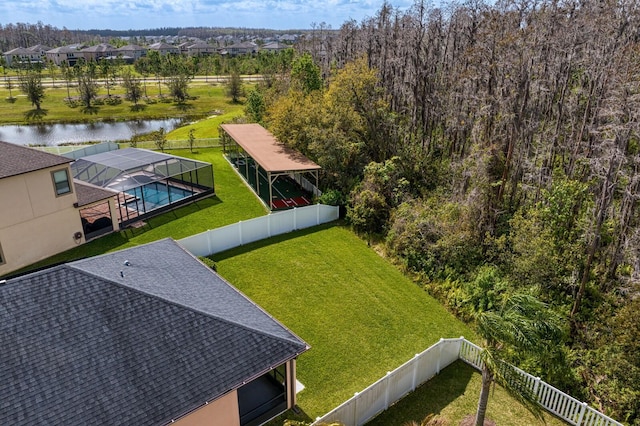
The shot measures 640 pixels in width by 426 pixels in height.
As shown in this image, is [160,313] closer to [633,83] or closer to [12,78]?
[633,83]

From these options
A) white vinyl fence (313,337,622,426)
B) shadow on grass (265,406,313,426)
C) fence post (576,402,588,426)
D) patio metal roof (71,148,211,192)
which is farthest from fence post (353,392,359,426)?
patio metal roof (71,148,211,192)

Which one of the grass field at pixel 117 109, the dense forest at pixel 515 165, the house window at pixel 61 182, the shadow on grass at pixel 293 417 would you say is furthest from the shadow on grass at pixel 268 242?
the grass field at pixel 117 109

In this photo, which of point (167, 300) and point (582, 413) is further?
point (582, 413)

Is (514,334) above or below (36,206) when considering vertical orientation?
above

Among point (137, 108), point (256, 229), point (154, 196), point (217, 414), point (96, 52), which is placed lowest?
point (137, 108)

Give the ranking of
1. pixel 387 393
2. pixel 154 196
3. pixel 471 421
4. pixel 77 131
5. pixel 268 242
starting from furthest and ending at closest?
1. pixel 77 131
2. pixel 154 196
3. pixel 268 242
4. pixel 387 393
5. pixel 471 421

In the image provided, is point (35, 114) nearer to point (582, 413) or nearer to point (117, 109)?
point (117, 109)

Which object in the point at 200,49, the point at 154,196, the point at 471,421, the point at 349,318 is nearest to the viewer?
the point at 471,421

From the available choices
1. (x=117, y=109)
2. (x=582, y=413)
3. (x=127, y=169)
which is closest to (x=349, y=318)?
(x=582, y=413)
